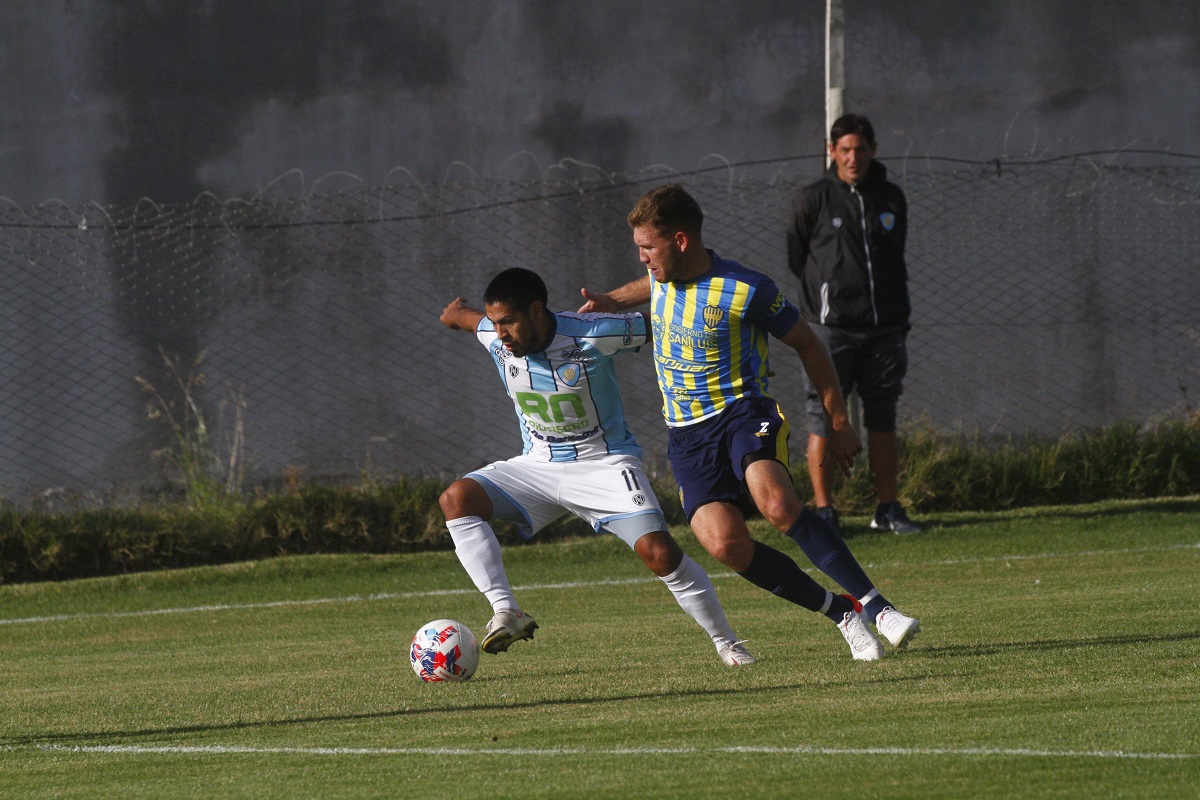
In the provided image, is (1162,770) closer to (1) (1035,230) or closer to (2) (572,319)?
(2) (572,319)

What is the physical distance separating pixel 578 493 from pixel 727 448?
26.9 inches

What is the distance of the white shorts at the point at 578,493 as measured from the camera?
6051 millimetres

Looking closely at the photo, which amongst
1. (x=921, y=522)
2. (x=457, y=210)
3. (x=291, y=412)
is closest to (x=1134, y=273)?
(x=921, y=522)

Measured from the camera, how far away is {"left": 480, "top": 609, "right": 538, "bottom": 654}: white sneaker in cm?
575

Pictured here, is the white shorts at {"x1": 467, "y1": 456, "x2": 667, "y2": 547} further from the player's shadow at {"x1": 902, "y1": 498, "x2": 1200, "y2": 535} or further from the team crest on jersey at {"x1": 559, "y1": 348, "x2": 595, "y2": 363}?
the player's shadow at {"x1": 902, "y1": 498, "x2": 1200, "y2": 535}

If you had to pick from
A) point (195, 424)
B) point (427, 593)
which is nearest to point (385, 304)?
point (195, 424)

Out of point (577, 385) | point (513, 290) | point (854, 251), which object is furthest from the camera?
point (854, 251)

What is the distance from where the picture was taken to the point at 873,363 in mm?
9422

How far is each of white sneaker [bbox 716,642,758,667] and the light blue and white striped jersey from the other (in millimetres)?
931

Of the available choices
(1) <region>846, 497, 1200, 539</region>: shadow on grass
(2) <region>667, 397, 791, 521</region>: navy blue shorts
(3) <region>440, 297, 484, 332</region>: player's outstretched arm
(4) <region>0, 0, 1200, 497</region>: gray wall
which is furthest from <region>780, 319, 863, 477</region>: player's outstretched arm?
(4) <region>0, 0, 1200, 497</region>: gray wall

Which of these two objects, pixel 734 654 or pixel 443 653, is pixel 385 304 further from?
pixel 734 654

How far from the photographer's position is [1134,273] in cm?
1183

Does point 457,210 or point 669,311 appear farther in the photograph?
point 457,210

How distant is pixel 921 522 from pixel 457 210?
13.1ft
